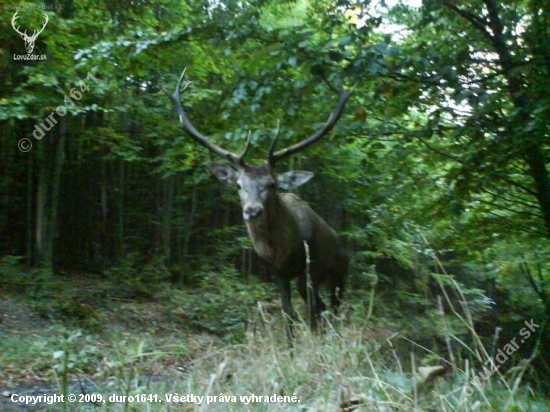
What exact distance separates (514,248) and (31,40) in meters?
7.51

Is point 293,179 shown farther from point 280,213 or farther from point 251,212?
point 251,212

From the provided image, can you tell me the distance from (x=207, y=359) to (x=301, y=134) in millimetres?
3435

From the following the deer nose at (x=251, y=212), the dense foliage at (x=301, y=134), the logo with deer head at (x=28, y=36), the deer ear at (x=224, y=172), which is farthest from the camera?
the logo with deer head at (x=28, y=36)

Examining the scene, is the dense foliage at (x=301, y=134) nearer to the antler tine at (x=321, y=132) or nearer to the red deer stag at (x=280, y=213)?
the antler tine at (x=321, y=132)

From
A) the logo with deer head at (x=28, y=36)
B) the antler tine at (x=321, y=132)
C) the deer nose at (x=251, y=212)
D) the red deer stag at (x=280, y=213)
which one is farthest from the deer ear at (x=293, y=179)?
the logo with deer head at (x=28, y=36)

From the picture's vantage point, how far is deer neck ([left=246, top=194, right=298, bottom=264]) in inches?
330

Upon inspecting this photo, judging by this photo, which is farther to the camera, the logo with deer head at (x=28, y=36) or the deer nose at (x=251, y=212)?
the logo with deer head at (x=28, y=36)

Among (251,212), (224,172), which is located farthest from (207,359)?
(224,172)

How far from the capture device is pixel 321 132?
7945 mm

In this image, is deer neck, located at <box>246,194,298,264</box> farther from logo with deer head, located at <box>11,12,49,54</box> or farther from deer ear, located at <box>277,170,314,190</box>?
→ logo with deer head, located at <box>11,12,49,54</box>

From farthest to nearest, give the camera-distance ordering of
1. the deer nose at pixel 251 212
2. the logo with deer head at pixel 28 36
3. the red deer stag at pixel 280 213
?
1. the logo with deer head at pixel 28 36
2. the red deer stag at pixel 280 213
3. the deer nose at pixel 251 212

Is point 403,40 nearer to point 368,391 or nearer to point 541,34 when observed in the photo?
point 541,34

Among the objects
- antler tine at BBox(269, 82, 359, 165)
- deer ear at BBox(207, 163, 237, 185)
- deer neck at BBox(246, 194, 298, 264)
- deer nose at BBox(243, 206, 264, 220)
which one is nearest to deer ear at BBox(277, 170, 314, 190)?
deer neck at BBox(246, 194, 298, 264)

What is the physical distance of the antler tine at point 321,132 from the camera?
25.0ft
